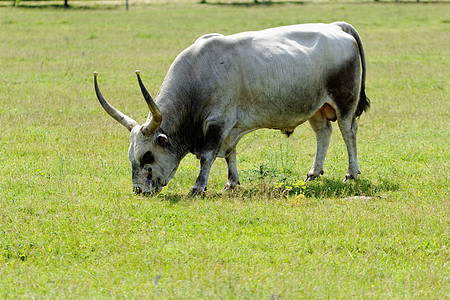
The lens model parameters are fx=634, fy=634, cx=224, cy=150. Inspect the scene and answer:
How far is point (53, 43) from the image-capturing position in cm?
2720

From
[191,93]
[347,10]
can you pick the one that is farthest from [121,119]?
[347,10]

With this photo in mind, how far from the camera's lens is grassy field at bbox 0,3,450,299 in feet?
20.7

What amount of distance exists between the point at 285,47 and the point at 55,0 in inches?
2041

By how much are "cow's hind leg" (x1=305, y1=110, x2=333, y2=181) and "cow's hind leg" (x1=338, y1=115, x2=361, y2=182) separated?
17.2 inches

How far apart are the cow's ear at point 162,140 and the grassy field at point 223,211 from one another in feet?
2.57

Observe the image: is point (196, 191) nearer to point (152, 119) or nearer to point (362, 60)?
point (152, 119)

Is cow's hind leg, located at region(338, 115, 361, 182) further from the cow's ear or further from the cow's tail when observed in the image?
the cow's ear

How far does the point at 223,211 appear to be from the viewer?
8438mm

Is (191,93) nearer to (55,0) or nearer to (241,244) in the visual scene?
(241,244)

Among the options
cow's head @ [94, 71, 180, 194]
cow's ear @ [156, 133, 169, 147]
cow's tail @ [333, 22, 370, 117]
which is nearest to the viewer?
cow's ear @ [156, 133, 169, 147]

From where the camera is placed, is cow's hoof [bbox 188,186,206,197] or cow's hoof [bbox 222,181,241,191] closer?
cow's hoof [bbox 188,186,206,197]

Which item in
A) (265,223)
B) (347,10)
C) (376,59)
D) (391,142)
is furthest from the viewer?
(347,10)

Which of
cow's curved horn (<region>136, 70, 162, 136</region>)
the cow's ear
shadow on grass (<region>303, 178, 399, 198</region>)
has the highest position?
cow's curved horn (<region>136, 70, 162, 136</region>)

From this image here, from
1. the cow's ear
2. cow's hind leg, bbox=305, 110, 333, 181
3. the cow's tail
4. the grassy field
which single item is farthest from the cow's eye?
the cow's tail
